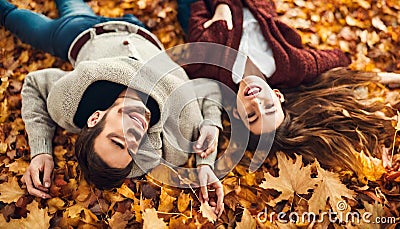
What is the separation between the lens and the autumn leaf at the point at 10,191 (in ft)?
4.61

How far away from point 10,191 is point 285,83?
0.98 meters

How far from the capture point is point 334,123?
63.4 inches

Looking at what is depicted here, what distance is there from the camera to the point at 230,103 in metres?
1.60

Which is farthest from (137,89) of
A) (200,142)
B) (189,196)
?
(189,196)

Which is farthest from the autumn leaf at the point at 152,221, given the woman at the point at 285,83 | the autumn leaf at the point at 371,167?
→ the autumn leaf at the point at 371,167

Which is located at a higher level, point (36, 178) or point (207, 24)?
point (207, 24)

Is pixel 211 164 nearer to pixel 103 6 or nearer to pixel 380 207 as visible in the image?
pixel 380 207

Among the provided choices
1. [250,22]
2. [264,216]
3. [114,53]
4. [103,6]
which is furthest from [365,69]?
[103,6]

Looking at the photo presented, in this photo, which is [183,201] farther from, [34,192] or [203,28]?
[203,28]

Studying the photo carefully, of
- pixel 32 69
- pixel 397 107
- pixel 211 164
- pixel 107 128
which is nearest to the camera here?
pixel 107 128

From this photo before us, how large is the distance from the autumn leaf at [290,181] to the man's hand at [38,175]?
2.16 feet

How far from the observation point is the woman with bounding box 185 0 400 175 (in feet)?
5.06

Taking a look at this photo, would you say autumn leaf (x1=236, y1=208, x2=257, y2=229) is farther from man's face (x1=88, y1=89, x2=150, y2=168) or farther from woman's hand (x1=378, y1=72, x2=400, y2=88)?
woman's hand (x1=378, y1=72, x2=400, y2=88)

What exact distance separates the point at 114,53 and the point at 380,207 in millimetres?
981
